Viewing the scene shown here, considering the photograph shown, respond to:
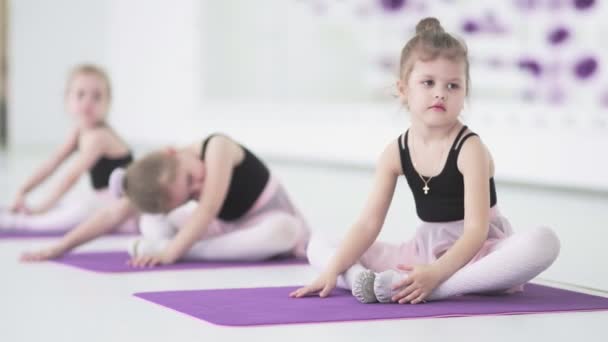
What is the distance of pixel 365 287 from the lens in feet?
8.04

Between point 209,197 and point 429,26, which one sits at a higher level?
point 429,26

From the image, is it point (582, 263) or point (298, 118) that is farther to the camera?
point (298, 118)

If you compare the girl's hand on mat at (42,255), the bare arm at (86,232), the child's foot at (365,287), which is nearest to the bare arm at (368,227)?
the child's foot at (365,287)

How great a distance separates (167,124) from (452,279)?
7016 mm

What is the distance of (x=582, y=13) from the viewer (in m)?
5.62

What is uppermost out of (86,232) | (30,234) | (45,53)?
(45,53)

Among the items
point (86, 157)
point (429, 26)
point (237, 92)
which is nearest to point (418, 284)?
point (429, 26)

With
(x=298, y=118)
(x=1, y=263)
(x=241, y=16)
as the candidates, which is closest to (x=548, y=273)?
(x=1, y=263)

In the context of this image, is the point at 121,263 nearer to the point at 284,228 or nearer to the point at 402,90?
the point at 284,228

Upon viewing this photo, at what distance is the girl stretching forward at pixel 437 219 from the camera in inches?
95.3

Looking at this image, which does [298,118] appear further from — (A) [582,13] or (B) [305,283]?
(B) [305,283]

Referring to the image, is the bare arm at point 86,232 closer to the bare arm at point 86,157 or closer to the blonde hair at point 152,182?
the blonde hair at point 152,182

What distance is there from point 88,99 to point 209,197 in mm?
1298

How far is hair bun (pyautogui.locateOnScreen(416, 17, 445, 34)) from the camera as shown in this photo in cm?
257
